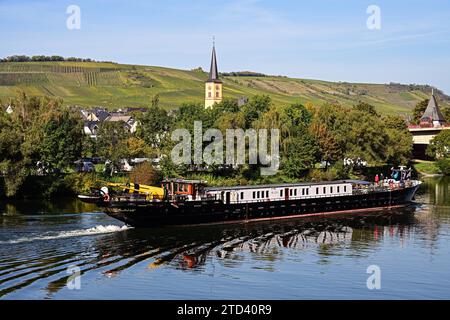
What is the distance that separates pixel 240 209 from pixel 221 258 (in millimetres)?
17865

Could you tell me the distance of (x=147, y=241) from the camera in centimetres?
5216

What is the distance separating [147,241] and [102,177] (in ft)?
130

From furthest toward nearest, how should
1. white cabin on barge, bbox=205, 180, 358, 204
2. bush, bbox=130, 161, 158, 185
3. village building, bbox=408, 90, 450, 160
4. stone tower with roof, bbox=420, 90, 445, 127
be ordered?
stone tower with roof, bbox=420, 90, 445, 127 < village building, bbox=408, 90, 450, 160 < bush, bbox=130, 161, 158, 185 < white cabin on barge, bbox=205, 180, 358, 204

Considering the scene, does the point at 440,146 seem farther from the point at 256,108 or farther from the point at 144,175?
the point at 144,175

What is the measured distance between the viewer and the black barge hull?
58281 mm

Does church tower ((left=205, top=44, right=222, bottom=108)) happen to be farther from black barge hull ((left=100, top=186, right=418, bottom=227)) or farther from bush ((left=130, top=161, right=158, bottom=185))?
black barge hull ((left=100, top=186, right=418, bottom=227))

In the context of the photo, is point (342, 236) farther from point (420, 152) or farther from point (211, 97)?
point (211, 97)

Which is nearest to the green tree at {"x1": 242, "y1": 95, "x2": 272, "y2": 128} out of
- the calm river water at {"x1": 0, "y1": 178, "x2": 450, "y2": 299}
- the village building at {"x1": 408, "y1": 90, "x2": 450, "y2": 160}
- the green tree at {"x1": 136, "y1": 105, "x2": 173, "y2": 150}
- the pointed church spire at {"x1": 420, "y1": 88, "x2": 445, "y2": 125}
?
the green tree at {"x1": 136, "y1": 105, "x2": 173, "y2": 150}

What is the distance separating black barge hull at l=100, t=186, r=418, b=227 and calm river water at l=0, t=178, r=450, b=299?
52.1 inches

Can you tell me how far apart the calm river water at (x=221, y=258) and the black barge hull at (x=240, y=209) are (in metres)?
1.32

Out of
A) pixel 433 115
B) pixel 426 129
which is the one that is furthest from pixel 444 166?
pixel 433 115

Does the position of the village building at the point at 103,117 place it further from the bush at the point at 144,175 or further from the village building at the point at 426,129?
the bush at the point at 144,175

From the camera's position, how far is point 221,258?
154 feet
